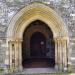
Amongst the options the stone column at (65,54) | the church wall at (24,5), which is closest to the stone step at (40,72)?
the stone column at (65,54)

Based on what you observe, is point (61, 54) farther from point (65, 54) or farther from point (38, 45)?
point (38, 45)

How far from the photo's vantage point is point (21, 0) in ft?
25.6

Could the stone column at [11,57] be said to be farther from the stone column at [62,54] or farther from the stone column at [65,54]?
the stone column at [65,54]

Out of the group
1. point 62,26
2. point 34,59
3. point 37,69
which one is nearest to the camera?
point 62,26

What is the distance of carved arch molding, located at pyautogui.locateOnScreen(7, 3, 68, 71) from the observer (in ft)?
25.6

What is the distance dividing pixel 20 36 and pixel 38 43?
3.43 meters

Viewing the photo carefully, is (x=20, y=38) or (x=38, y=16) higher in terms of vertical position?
(x=38, y=16)

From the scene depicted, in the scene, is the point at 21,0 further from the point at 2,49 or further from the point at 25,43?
the point at 25,43

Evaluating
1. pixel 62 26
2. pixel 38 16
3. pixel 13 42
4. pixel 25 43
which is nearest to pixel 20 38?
pixel 13 42

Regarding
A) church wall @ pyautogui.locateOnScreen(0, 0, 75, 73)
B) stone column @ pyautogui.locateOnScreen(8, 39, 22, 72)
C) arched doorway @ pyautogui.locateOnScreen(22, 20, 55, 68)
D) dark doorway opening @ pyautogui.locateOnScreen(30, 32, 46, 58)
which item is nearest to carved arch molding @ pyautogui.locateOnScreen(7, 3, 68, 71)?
stone column @ pyautogui.locateOnScreen(8, 39, 22, 72)

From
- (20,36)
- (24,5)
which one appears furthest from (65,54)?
(24,5)

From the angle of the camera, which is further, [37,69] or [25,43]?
[25,43]

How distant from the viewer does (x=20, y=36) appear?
802 centimetres

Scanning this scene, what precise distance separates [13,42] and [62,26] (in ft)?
6.18
